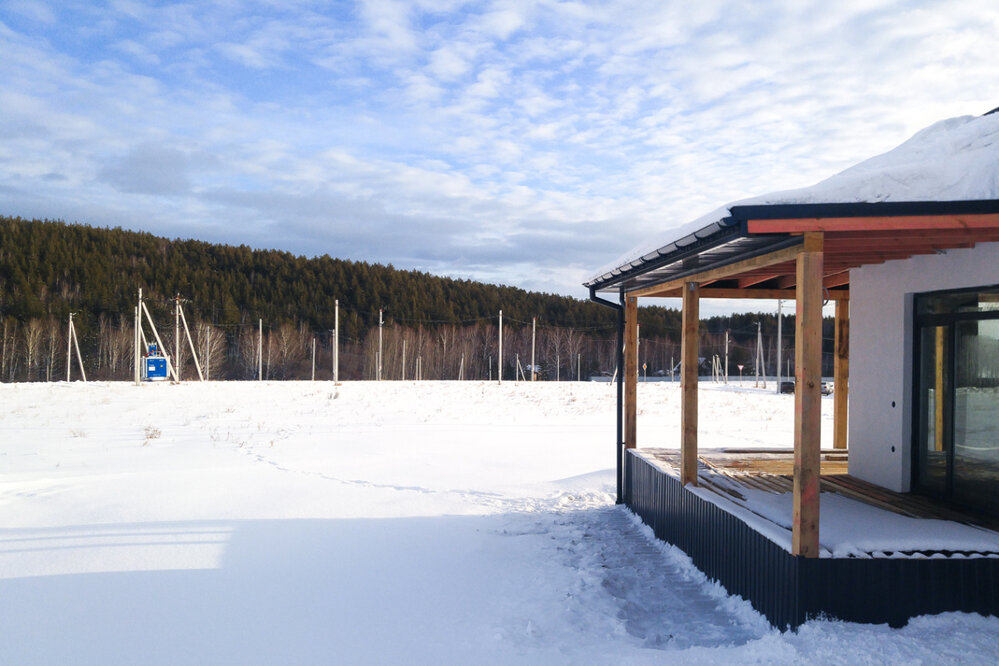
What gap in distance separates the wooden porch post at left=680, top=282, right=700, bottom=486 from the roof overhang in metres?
0.28

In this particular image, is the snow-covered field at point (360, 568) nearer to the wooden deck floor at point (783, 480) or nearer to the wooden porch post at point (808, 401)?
the wooden porch post at point (808, 401)

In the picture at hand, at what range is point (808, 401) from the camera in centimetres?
366

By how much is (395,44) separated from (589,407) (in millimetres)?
14821

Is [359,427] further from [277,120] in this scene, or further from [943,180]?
[943,180]

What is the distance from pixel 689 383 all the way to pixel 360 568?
343cm

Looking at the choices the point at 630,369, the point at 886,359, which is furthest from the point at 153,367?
the point at 886,359

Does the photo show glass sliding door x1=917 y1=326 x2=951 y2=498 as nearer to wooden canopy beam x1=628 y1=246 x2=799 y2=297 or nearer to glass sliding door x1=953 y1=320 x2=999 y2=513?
glass sliding door x1=953 y1=320 x2=999 y2=513

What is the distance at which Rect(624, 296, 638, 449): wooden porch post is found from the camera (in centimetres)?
762

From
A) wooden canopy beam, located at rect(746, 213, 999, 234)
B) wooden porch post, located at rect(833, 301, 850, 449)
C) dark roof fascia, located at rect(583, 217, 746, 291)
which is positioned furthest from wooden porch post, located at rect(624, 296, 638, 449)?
wooden canopy beam, located at rect(746, 213, 999, 234)

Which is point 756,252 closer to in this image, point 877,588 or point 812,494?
point 812,494

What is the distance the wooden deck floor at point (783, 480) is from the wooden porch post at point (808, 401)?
63.5 inches

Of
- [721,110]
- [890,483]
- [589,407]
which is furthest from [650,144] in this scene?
[589,407]

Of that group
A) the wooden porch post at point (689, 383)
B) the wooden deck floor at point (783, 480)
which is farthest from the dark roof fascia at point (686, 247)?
the wooden deck floor at point (783, 480)

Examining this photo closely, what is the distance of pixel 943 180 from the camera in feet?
12.5
